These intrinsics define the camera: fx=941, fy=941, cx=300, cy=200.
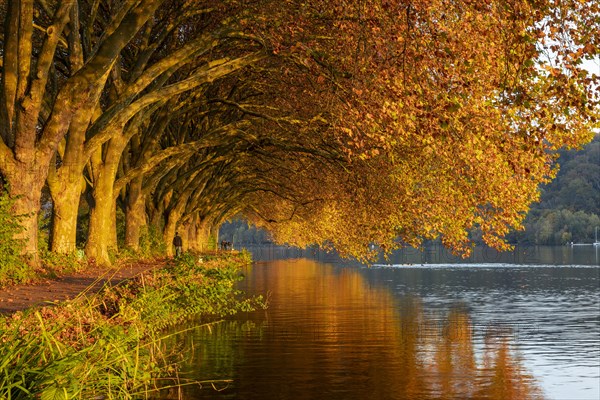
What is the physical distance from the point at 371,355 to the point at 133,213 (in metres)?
24.0

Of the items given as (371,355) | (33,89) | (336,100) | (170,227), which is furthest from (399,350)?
(170,227)

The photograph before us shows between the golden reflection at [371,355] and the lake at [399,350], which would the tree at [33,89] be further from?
the golden reflection at [371,355]

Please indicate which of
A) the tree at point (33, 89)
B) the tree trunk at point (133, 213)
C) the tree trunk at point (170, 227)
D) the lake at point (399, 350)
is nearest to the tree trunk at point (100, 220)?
the lake at point (399, 350)

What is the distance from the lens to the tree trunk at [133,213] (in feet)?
143

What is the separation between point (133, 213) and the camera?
43844mm

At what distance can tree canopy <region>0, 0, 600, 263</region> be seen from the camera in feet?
57.1

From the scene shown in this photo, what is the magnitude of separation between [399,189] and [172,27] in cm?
957

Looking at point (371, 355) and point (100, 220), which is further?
point (100, 220)

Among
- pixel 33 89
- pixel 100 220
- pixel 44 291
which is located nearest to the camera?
pixel 44 291

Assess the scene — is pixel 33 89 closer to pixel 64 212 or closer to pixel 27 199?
pixel 27 199

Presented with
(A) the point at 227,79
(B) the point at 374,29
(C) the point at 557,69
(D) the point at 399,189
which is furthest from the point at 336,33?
(A) the point at 227,79

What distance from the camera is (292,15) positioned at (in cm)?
2514

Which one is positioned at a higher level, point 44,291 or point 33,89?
point 33,89

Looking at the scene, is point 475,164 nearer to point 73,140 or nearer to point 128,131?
point 73,140
